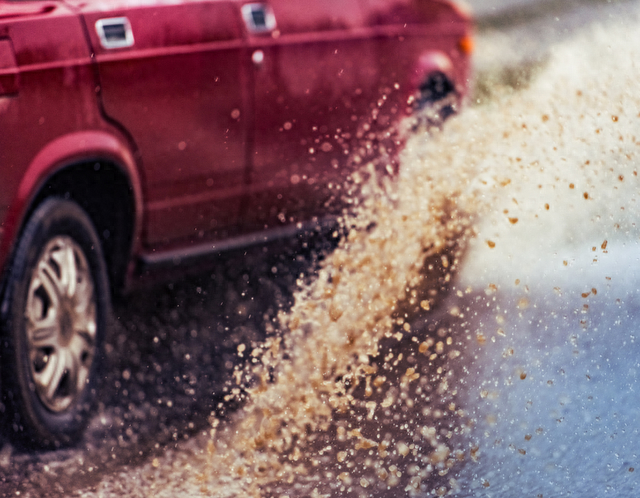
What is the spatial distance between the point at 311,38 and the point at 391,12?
59 centimetres

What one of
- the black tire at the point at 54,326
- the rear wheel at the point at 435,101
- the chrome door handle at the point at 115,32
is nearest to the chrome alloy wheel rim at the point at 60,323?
the black tire at the point at 54,326

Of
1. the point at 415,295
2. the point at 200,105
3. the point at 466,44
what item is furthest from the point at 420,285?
the point at 200,105

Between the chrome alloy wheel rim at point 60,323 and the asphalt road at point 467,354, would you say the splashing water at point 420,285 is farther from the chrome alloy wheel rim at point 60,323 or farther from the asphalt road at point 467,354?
the chrome alloy wheel rim at point 60,323

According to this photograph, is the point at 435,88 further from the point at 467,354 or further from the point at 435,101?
the point at 467,354

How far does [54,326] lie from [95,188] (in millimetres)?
564

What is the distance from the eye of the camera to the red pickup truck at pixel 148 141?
2.80 m

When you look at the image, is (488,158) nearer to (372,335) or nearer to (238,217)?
(372,335)

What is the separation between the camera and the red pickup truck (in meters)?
2.80

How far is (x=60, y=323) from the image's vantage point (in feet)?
9.84

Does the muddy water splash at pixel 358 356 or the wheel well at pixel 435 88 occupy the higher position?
the wheel well at pixel 435 88

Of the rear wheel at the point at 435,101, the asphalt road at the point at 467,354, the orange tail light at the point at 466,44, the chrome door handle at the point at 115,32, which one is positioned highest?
the chrome door handle at the point at 115,32

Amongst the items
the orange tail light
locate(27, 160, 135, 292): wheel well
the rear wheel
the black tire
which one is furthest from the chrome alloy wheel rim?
the orange tail light

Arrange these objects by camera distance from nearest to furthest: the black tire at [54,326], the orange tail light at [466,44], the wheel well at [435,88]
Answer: the black tire at [54,326]
the wheel well at [435,88]
the orange tail light at [466,44]

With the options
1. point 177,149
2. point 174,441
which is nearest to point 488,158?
point 177,149
